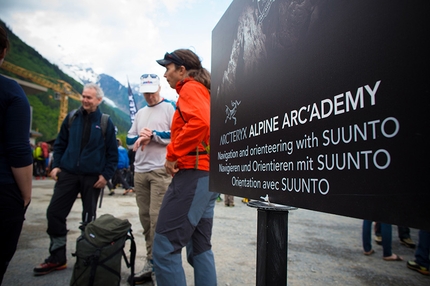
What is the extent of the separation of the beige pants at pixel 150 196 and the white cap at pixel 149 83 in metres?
0.92

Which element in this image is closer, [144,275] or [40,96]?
[144,275]

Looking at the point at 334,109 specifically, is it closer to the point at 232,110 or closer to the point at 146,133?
the point at 232,110

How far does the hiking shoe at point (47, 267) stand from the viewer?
284 centimetres

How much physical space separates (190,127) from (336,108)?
1160 millimetres

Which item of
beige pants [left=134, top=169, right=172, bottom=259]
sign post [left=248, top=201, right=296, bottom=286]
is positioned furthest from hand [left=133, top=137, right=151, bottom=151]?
sign post [left=248, top=201, right=296, bottom=286]

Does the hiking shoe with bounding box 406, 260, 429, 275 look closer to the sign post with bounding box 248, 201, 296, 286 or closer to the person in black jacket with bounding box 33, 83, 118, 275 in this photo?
the sign post with bounding box 248, 201, 296, 286

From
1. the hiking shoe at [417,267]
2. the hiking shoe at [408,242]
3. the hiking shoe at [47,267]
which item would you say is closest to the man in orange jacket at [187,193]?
the hiking shoe at [47,267]

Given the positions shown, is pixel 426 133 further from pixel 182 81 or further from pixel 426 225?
pixel 182 81

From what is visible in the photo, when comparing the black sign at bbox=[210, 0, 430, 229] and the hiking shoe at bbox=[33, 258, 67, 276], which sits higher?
the black sign at bbox=[210, 0, 430, 229]

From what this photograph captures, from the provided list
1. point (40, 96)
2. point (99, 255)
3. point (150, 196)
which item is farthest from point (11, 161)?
point (40, 96)

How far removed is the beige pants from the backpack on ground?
13.5 inches

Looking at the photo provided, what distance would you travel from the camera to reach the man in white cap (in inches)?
113

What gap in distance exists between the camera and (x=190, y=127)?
70.8 inches

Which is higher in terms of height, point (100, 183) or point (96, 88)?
point (96, 88)
